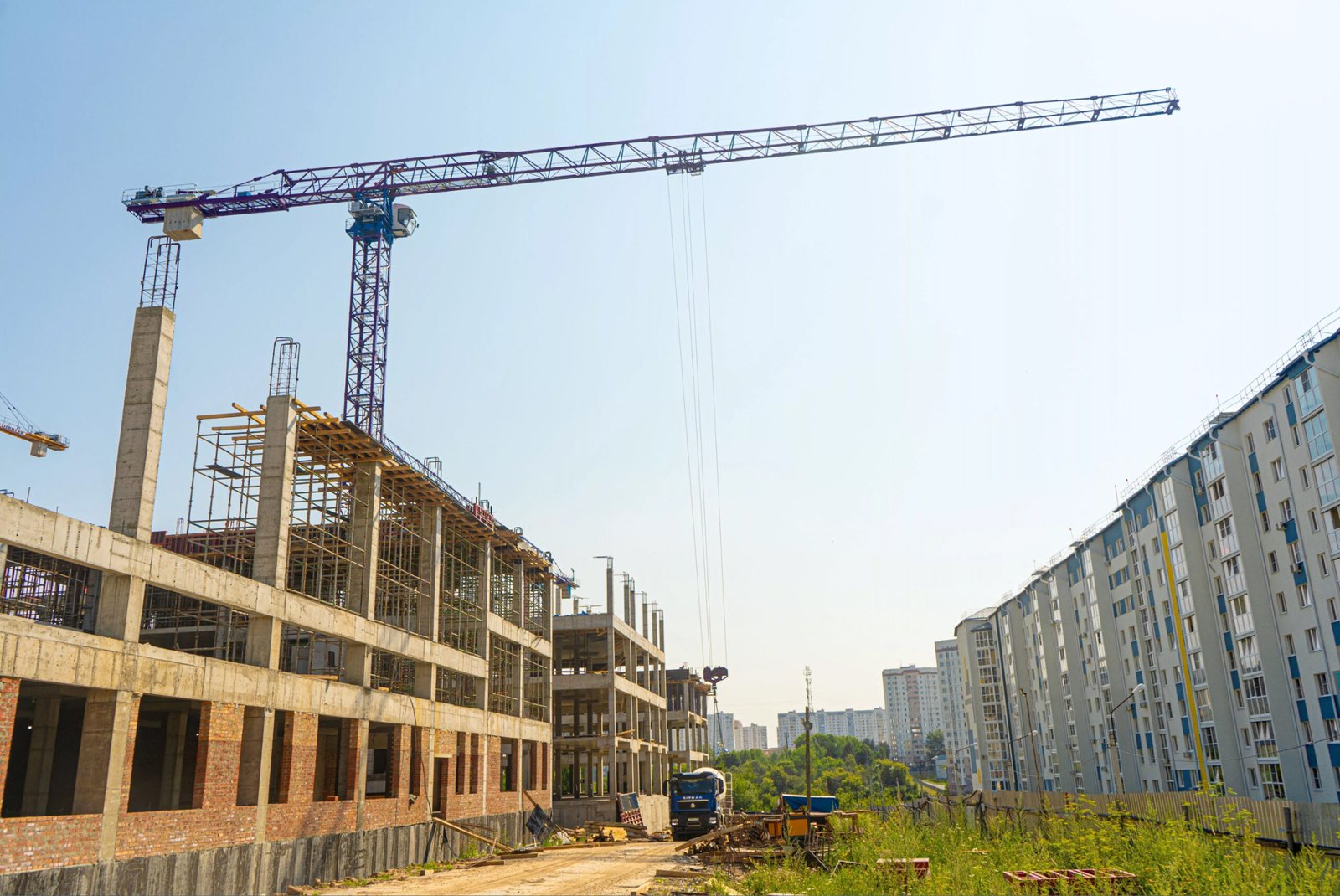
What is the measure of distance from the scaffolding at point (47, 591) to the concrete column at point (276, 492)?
301 inches

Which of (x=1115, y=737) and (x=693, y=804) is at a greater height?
(x=1115, y=737)

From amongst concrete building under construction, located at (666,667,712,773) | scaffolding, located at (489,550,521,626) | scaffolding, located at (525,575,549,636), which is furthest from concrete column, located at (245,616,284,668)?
concrete building under construction, located at (666,667,712,773)

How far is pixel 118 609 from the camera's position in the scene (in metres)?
20.4

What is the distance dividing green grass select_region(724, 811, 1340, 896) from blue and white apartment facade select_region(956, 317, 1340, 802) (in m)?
15.9

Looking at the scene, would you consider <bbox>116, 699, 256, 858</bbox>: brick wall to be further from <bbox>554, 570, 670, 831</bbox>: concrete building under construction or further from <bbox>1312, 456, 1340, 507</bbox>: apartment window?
<bbox>1312, 456, 1340, 507</bbox>: apartment window

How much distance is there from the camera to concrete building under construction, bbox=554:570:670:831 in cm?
5766

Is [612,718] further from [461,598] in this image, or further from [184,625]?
[184,625]

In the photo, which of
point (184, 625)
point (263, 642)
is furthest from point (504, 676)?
point (263, 642)

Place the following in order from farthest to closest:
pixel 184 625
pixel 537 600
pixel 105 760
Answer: pixel 537 600 < pixel 184 625 < pixel 105 760

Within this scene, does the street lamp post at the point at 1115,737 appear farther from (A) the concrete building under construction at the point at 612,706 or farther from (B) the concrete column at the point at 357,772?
(B) the concrete column at the point at 357,772

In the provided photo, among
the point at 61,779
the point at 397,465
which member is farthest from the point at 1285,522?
the point at 61,779

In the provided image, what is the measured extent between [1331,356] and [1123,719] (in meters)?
32.3

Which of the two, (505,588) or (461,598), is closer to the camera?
(461,598)

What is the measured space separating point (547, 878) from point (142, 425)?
16570 millimetres
